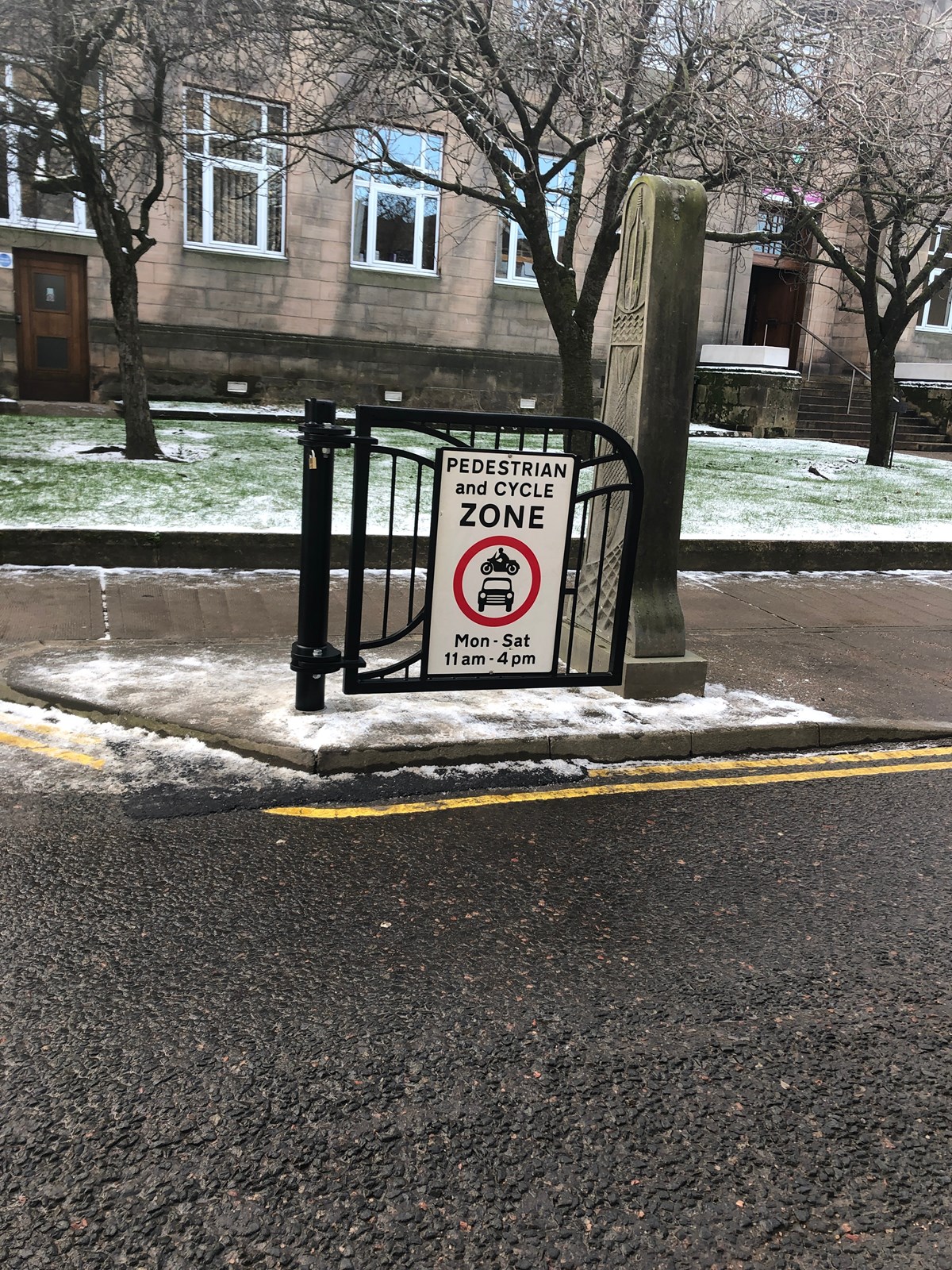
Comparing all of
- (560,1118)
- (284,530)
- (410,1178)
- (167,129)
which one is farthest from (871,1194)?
(167,129)

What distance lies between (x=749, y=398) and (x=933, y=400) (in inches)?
182

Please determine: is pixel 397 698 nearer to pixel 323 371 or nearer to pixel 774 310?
pixel 323 371

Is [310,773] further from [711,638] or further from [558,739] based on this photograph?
[711,638]

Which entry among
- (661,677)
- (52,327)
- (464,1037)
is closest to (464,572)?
(661,677)

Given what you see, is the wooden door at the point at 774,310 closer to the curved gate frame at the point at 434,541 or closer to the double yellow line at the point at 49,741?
the curved gate frame at the point at 434,541

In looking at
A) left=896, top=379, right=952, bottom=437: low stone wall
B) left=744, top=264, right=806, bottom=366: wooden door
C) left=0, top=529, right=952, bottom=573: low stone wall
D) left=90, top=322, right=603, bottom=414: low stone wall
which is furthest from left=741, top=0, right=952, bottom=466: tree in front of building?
left=744, top=264, right=806, bottom=366: wooden door

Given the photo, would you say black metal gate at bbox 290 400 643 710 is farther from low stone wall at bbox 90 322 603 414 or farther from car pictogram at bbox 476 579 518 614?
low stone wall at bbox 90 322 603 414

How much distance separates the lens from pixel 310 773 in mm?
4816

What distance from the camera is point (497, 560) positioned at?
207 inches

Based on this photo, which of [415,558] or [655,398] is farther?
[415,558]

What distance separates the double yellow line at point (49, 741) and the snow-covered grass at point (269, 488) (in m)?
3.91

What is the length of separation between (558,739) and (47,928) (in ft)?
8.69

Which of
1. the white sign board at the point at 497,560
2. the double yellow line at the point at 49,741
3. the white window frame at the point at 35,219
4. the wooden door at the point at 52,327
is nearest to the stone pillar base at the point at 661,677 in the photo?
the white sign board at the point at 497,560

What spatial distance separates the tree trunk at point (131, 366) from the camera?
40.1ft
